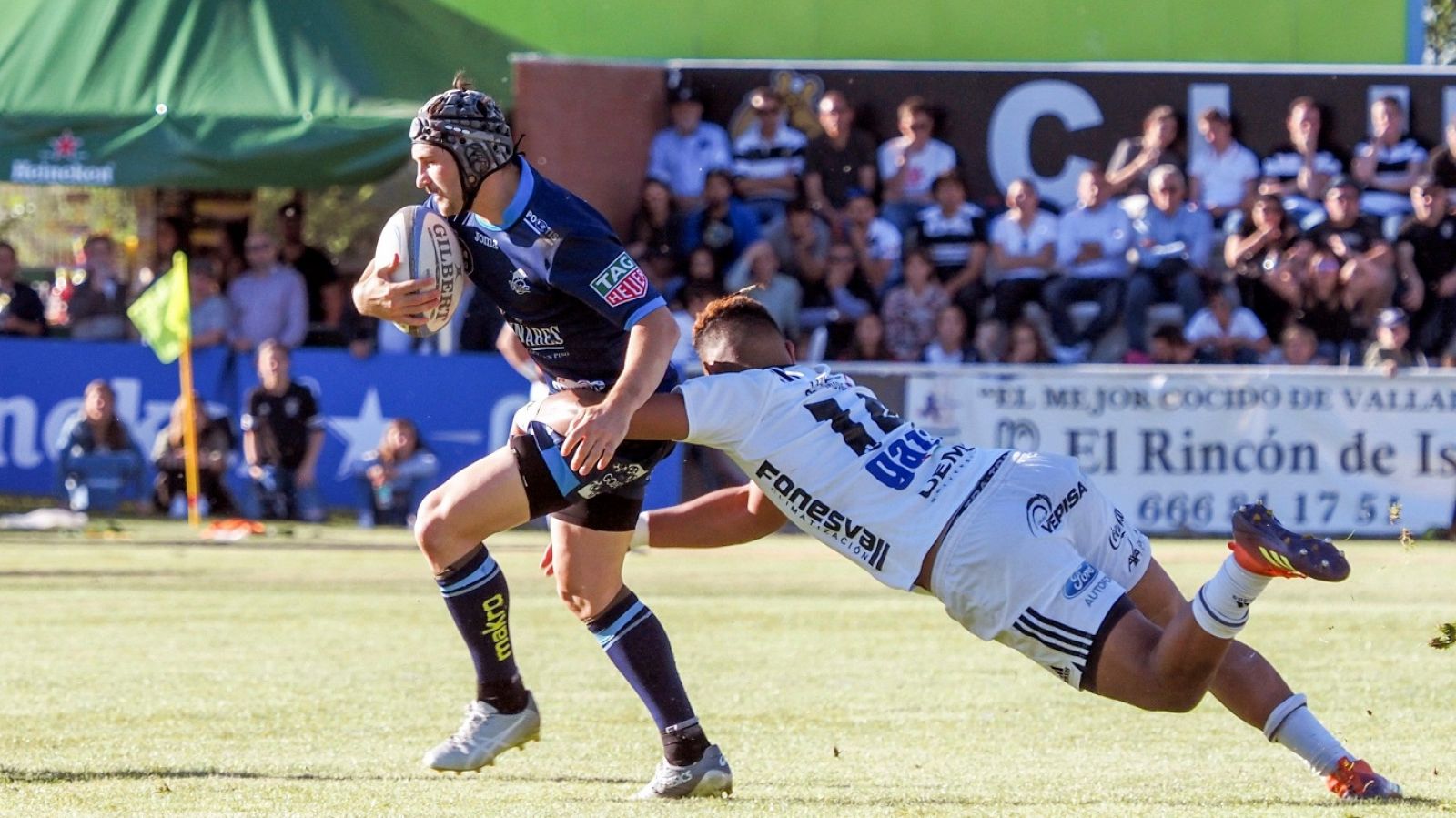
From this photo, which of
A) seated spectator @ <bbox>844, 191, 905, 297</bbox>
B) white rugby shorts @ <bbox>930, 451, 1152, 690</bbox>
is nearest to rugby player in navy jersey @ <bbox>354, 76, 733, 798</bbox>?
white rugby shorts @ <bbox>930, 451, 1152, 690</bbox>

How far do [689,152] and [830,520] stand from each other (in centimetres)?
1194

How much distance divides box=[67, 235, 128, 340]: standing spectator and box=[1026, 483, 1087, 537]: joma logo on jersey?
1358 centimetres

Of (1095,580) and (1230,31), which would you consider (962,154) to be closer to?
(1230,31)

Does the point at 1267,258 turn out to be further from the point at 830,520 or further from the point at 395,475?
the point at 830,520

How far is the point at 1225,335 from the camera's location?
1603 centimetres

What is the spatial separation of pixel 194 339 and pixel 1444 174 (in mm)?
10241

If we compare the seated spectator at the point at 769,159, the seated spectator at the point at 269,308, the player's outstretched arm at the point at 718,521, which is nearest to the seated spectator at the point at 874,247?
the seated spectator at the point at 769,159

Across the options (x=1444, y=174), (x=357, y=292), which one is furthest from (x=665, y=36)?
(x=357, y=292)

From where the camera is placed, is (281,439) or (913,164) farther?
(913,164)

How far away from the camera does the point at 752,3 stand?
1955 centimetres

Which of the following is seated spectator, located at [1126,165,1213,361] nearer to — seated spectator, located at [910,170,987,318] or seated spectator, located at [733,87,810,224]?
seated spectator, located at [910,170,987,318]

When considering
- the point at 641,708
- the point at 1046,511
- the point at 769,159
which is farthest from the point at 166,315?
the point at 1046,511

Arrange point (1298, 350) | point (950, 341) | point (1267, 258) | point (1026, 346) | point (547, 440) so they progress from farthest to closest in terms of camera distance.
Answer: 1. point (1267, 258)
2. point (950, 341)
3. point (1298, 350)
4. point (1026, 346)
5. point (547, 440)

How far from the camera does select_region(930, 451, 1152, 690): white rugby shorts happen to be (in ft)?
17.4
